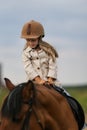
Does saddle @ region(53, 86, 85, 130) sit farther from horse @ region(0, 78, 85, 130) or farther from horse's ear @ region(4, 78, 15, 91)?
horse's ear @ region(4, 78, 15, 91)

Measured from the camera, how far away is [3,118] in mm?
7156

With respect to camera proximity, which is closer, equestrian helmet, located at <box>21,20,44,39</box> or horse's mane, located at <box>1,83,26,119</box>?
horse's mane, located at <box>1,83,26,119</box>

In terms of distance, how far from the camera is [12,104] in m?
7.20

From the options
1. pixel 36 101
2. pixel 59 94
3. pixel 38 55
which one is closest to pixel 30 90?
pixel 36 101

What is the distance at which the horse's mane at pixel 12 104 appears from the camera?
7.16 meters

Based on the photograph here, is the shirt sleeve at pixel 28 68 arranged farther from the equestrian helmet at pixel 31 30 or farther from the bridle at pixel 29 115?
the bridle at pixel 29 115

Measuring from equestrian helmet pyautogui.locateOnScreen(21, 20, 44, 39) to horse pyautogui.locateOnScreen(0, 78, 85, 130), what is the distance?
36.7 inches

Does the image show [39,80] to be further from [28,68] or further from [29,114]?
[29,114]

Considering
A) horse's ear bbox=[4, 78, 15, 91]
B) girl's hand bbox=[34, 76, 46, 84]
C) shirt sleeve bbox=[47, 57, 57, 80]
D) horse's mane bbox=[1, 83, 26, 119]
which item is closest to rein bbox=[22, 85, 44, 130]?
horse's mane bbox=[1, 83, 26, 119]

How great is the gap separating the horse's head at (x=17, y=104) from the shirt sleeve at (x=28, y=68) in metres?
1.22

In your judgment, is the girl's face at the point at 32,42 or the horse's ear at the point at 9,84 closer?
the horse's ear at the point at 9,84

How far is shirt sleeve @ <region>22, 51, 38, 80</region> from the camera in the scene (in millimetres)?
8641

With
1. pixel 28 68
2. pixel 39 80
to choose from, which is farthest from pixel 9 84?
pixel 28 68

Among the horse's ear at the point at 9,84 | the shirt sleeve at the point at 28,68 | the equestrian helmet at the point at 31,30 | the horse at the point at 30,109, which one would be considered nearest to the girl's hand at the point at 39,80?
the shirt sleeve at the point at 28,68
